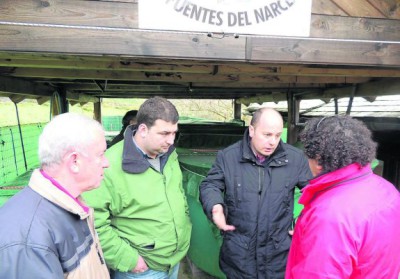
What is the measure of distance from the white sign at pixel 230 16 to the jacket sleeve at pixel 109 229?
46.3 inches

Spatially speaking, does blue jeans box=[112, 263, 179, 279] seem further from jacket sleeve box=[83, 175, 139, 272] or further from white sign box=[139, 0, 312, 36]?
white sign box=[139, 0, 312, 36]

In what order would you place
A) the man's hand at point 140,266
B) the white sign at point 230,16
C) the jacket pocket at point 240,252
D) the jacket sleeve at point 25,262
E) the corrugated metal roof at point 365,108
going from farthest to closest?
the corrugated metal roof at point 365,108 < the white sign at point 230,16 < the jacket pocket at point 240,252 < the man's hand at point 140,266 < the jacket sleeve at point 25,262

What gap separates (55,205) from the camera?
1146 millimetres

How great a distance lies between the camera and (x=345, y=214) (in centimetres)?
129

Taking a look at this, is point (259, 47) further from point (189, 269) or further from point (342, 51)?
point (189, 269)

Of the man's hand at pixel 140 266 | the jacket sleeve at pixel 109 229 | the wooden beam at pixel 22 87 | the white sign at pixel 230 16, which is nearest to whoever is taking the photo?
the jacket sleeve at pixel 109 229

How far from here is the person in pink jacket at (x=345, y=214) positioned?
129 centimetres

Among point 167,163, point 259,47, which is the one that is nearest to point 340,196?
point 167,163

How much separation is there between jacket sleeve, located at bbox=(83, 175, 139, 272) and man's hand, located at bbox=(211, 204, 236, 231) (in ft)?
1.81

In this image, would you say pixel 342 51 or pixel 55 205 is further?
pixel 342 51

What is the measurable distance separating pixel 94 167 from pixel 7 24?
4.73 feet

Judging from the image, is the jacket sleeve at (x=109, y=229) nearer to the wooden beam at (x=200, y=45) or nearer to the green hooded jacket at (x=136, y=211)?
the green hooded jacket at (x=136, y=211)

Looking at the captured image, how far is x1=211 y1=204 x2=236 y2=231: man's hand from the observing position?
206 centimetres

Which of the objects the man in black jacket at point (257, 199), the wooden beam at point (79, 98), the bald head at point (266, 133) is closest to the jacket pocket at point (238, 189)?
the man in black jacket at point (257, 199)
